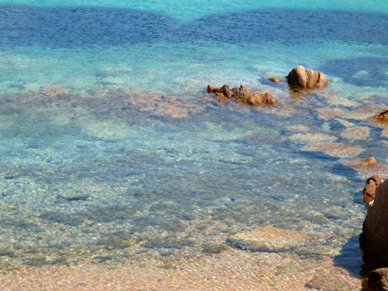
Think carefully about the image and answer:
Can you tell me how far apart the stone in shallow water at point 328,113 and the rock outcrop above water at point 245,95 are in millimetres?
1181

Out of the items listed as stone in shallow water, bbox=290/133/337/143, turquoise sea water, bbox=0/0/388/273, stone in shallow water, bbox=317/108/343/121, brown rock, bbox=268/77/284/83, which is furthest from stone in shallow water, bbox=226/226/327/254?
brown rock, bbox=268/77/284/83

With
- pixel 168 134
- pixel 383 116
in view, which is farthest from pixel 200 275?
pixel 383 116

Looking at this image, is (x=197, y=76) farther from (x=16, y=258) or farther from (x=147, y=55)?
(x=16, y=258)

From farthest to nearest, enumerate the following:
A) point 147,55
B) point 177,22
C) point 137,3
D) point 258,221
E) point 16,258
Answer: point 137,3 < point 177,22 < point 147,55 < point 258,221 < point 16,258

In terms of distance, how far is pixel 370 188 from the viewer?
10.0m

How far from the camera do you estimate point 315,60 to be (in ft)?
61.2

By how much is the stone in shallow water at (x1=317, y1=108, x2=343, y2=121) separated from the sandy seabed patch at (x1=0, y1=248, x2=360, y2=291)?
6133mm

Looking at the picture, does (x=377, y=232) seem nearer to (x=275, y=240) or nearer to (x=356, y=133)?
(x=275, y=240)

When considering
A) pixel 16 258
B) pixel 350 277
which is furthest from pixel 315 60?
pixel 16 258

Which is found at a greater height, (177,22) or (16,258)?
(177,22)

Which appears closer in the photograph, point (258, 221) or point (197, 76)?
point (258, 221)

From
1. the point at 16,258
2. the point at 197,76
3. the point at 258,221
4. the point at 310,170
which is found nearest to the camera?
the point at 16,258

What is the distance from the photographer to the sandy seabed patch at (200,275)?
24.3 ft

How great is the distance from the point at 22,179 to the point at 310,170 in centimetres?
528
